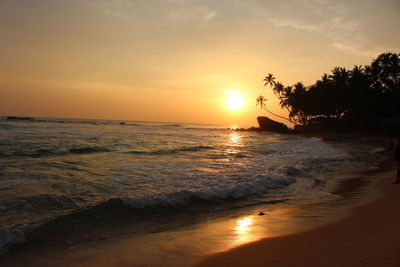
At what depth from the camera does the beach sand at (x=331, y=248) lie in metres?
3.37

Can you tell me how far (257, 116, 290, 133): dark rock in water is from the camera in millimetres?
61631

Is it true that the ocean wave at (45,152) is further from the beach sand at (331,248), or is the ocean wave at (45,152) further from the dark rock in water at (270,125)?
the dark rock in water at (270,125)

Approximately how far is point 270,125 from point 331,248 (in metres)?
63.0

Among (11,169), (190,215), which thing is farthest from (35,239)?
(11,169)

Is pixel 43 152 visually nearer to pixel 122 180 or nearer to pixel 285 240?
pixel 122 180

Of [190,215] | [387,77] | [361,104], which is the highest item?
[387,77]

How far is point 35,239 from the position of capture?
14.9ft

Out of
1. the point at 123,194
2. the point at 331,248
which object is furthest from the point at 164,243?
the point at 123,194

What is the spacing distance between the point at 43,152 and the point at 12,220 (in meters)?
10.5

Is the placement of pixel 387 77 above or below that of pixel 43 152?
above

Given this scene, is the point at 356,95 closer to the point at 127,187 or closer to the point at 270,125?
the point at 270,125

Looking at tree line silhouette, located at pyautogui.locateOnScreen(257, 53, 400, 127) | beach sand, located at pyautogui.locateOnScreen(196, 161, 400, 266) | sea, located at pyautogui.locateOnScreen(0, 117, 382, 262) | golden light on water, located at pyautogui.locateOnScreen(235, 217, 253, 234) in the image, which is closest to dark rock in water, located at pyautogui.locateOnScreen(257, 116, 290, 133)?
tree line silhouette, located at pyautogui.locateOnScreen(257, 53, 400, 127)

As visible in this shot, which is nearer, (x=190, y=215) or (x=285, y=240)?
(x=285, y=240)


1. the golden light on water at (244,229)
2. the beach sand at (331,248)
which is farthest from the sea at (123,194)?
the beach sand at (331,248)
